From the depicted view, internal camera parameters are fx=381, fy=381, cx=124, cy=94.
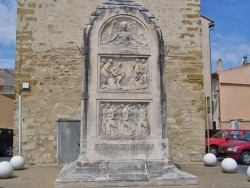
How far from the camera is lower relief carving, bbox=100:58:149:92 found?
27.2 feet

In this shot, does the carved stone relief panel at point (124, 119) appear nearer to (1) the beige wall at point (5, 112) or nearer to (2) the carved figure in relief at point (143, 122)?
(2) the carved figure in relief at point (143, 122)

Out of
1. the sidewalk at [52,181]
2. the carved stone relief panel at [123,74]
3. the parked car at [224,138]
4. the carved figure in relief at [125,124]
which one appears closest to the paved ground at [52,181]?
the sidewalk at [52,181]

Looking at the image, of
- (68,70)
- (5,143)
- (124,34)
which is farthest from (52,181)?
(5,143)

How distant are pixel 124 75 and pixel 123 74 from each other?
0.03 m

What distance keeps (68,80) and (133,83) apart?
5.91 meters

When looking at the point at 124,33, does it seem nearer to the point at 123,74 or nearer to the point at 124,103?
the point at 123,74

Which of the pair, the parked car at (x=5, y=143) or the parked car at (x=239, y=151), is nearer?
the parked car at (x=239, y=151)

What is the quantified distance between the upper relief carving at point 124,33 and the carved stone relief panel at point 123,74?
1.10ft

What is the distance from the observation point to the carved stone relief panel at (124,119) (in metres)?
8.14

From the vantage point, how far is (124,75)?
8430 mm

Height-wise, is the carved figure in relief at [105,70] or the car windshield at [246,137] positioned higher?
the carved figure in relief at [105,70]

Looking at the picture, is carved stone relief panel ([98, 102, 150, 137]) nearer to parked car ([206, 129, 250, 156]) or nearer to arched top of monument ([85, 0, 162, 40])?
arched top of monument ([85, 0, 162, 40])

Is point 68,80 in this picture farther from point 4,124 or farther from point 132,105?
point 4,124

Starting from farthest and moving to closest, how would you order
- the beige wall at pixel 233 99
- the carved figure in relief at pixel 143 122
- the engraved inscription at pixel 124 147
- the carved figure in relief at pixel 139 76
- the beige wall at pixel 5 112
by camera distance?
the beige wall at pixel 233 99 < the beige wall at pixel 5 112 < the carved figure in relief at pixel 139 76 < the carved figure in relief at pixel 143 122 < the engraved inscription at pixel 124 147
